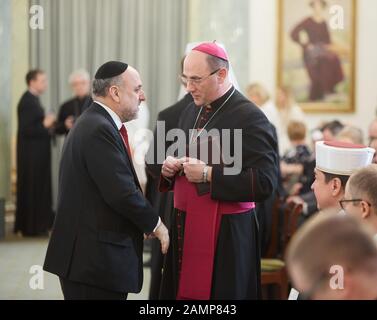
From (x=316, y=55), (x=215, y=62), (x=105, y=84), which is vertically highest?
(x=316, y=55)

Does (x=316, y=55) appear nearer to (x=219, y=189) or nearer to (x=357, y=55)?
(x=357, y=55)

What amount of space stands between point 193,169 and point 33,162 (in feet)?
20.6

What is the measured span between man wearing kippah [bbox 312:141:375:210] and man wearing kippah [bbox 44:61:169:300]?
79cm

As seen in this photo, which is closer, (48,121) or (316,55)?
(48,121)

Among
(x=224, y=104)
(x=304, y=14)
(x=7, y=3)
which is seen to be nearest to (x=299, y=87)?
(x=304, y=14)

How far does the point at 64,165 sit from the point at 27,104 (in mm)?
6280

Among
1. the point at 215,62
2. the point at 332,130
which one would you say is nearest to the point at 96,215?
the point at 215,62

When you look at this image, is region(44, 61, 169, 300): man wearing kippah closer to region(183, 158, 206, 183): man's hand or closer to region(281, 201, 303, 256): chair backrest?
region(183, 158, 206, 183): man's hand

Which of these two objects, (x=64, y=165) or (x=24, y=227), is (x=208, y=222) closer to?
(x=64, y=165)

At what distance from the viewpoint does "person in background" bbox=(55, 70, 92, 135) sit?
1004 centimetres

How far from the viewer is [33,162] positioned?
33.1 ft

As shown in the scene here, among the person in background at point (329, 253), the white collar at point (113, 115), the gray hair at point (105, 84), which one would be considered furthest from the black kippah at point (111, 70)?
the person in background at point (329, 253)

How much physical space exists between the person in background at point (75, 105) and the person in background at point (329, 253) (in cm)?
836

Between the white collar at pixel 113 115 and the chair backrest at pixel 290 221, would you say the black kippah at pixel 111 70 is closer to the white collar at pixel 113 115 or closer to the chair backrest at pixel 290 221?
the white collar at pixel 113 115
